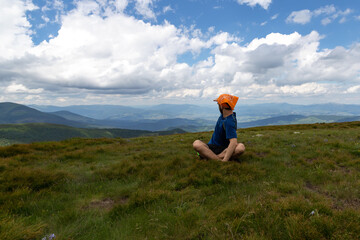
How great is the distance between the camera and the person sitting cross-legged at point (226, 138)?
688cm

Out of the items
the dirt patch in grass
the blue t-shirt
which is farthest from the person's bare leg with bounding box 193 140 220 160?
the dirt patch in grass

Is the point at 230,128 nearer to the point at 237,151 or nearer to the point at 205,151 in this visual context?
the point at 237,151

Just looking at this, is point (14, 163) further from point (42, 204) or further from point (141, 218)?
point (141, 218)

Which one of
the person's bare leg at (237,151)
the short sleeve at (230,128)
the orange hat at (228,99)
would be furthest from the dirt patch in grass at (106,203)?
the orange hat at (228,99)

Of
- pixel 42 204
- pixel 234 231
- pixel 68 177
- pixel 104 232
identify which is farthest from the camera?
pixel 68 177

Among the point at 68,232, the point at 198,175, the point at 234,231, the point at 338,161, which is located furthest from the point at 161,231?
the point at 338,161

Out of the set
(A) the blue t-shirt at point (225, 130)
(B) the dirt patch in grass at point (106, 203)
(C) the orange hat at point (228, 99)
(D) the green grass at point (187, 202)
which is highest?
(C) the orange hat at point (228, 99)

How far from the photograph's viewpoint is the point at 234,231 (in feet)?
10.2

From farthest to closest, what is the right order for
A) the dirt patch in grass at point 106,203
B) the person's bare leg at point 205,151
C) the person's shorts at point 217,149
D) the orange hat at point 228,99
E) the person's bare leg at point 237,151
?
the person's shorts at point 217,149 → the person's bare leg at point 205,151 → the person's bare leg at point 237,151 → the orange hat at point 228,99 → the dirt patch in grass at point 106,203

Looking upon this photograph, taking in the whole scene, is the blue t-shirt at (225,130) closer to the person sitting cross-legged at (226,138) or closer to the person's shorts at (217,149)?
the person sitting cross-legged at (226,138)

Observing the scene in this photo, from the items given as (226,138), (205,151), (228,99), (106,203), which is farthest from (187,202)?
(228,99)

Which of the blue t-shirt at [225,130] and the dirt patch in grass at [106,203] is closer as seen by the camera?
the dirt patch in grass at [106,203]

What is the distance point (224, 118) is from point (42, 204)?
21.6ft

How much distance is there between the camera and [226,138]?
24.0ft
